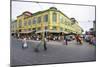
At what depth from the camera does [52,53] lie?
Answer: 2553 mm

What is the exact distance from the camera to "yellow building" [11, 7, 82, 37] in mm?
2410

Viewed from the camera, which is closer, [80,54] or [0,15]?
[0,15]

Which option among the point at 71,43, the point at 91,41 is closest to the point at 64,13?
the point at 71,43

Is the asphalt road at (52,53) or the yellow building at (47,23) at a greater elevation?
the yellow building at (47,23)

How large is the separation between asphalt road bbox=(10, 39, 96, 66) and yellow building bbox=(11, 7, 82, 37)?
143 millimetres

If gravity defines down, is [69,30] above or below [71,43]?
above

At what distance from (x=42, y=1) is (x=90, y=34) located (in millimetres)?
860

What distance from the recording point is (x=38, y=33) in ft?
8.14

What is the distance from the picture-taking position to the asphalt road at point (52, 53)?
92.7 inches

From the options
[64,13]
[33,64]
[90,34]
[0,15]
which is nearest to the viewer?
[0,15]

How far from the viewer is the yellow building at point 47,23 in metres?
2.41

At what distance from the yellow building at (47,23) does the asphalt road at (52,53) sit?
0.47 feet

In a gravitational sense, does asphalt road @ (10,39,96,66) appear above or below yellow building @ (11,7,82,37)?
below

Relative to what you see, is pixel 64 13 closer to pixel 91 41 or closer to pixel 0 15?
pixel 91 41
